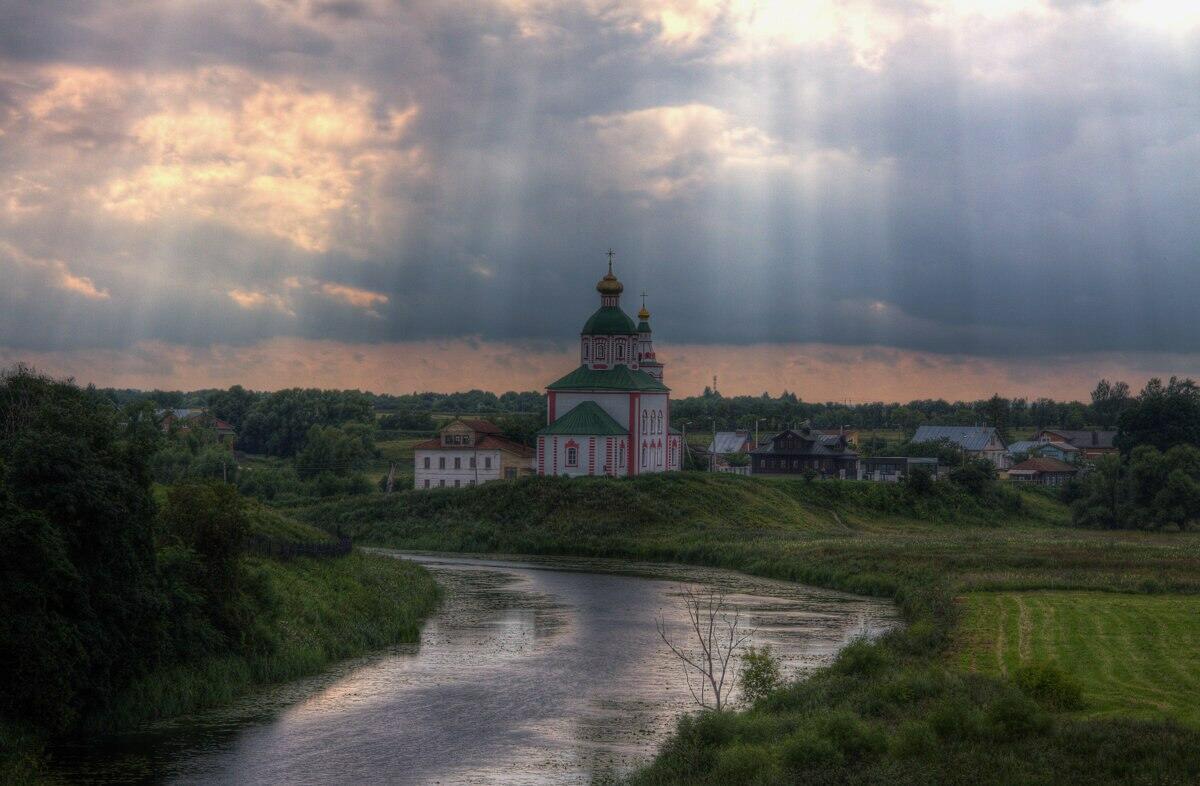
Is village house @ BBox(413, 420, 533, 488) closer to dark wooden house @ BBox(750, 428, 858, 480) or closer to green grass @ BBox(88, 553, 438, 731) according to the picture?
dark wooden house @ BBox(750, 428, 858, 480)

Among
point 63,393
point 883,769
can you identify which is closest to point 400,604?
point 63,393

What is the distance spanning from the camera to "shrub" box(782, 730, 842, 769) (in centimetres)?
1948

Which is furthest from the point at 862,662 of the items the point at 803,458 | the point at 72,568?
the point at 803,458

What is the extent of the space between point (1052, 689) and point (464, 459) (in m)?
65.5

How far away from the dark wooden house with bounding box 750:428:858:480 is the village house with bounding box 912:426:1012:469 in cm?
2215

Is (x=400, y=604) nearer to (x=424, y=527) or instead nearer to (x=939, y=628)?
(x=939, y=628)

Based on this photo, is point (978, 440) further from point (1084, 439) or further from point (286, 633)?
point (286, 633)

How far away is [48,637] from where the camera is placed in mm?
21562

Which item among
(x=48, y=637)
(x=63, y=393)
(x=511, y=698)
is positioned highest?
(x=63, y=393)

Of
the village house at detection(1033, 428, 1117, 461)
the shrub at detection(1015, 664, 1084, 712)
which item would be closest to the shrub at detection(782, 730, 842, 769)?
the shrub at detection(1015, 664, 1084, 712)

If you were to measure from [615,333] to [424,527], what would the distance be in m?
20.2

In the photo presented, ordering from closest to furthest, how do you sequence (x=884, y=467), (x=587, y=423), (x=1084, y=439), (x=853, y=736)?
(x=853, y=736), (x=587, y=423), (x=884, y=467), (x=1084, y=439)

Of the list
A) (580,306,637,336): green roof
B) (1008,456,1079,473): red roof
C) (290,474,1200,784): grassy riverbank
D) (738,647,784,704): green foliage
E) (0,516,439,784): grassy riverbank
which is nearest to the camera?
(290,474,1200,784): grassy riverbank

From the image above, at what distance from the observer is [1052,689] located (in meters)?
22.2
